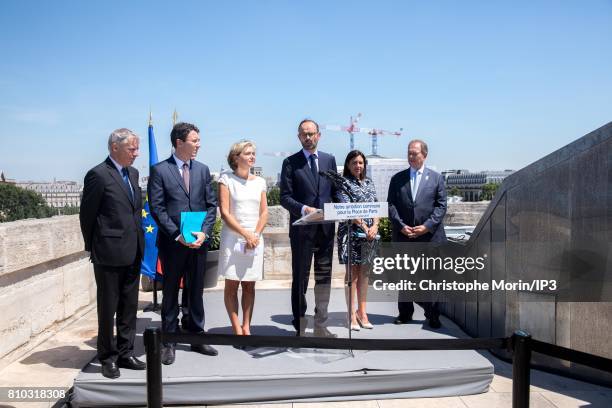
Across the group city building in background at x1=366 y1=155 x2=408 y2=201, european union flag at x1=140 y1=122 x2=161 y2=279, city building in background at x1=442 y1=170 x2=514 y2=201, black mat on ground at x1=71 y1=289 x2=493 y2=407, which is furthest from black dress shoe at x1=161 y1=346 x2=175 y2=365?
city building in background at x1=442 y1=170 x2=514 y2=201

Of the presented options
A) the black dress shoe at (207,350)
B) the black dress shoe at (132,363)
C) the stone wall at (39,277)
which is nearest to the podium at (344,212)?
the black dress shoe at (207,350)

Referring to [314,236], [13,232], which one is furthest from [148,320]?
[314,236]

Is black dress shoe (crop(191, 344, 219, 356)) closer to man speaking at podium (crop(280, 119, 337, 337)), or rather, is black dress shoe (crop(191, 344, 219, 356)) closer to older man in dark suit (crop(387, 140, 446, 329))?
man speaking at podium (crop(280, 119, 337, 337))

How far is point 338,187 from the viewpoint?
441cm

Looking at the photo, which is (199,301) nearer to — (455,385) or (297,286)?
(297,286)

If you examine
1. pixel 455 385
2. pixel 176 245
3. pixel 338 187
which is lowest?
pixel 455 385

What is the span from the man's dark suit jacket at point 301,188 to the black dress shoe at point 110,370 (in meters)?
1.71

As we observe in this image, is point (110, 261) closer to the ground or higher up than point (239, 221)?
closer to the ground

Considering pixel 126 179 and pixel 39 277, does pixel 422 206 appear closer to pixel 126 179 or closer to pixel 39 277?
pixel 126 179

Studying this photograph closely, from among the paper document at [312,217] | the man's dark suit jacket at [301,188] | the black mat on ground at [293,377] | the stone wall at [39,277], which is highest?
the man's dark suit jacket at [301,188]

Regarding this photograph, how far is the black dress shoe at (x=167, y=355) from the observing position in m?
3.79

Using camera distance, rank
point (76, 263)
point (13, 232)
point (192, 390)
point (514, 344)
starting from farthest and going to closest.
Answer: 1. point (76, 263)
2. point (13, 232)
3. point (192, 390)
4. point (514, 344)

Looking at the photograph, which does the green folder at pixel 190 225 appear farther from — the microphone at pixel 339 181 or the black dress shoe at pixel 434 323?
the black dress shoe at pixel 434 323

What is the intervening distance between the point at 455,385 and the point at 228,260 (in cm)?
201
